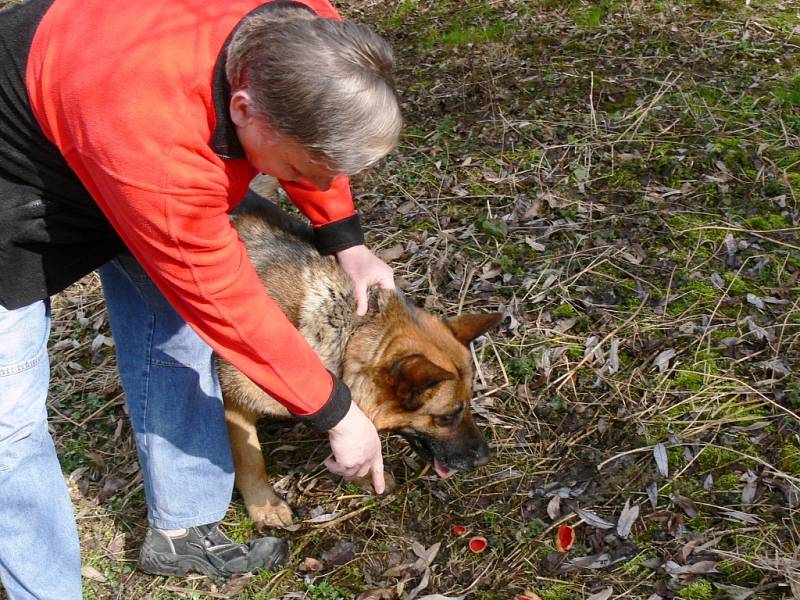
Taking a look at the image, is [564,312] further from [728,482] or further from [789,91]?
[789,91]

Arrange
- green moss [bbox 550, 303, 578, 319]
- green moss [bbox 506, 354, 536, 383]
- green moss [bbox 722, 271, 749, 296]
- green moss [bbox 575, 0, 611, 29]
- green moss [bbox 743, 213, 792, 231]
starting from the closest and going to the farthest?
green moss [bbox 506, 354, 536, 383], green moss [bbox 722, 271, 749, 296], green moss [bbox 550, 303, 578, 319], green moss [bbox 743, 213, 792, 231], green moss [bbox 575, 0, 611, 29]

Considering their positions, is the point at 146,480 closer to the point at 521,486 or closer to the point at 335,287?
the point at 335,287

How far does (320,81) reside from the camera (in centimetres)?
202

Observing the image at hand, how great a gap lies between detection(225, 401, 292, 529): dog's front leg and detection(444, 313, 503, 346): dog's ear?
127cm

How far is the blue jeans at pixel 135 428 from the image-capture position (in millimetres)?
2684

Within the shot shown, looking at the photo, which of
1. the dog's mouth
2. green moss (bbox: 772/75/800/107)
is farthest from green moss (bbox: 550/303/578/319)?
green moss (bbox: 772/75/800/107)

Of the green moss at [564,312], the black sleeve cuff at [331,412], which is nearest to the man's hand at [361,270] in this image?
the black sleeve cuff at [331,412]

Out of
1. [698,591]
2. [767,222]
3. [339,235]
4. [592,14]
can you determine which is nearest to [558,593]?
[698,591]

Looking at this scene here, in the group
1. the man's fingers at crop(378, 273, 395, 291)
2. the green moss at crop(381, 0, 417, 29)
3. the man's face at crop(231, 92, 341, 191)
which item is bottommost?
the green moss at crop(381, 0, 417, 29)

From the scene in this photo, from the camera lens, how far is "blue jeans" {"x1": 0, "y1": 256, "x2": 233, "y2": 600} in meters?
2.68

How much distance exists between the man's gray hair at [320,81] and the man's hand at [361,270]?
1.44m

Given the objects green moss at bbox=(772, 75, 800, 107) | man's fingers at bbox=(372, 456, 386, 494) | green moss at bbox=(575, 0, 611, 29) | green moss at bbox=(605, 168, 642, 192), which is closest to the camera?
man's fingers at bbox=(372, 456, 386, 494)

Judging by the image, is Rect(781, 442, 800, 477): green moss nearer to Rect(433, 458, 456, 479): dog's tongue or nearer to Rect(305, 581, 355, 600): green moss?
Rect(433, 458, 456, 479): dog's tongue

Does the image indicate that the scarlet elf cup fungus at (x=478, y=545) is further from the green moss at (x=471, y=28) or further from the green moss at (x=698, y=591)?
the green moss at (x=471, y=28)
